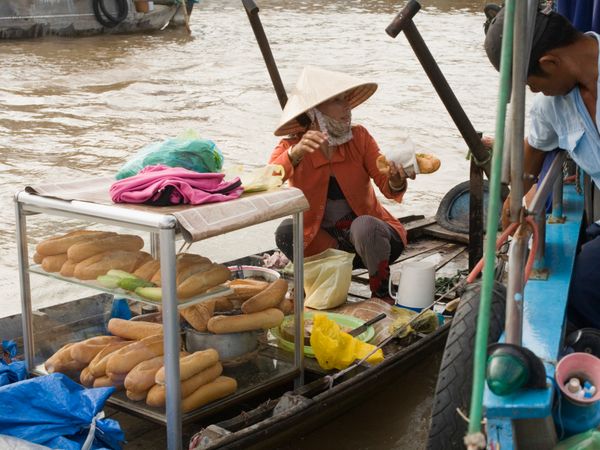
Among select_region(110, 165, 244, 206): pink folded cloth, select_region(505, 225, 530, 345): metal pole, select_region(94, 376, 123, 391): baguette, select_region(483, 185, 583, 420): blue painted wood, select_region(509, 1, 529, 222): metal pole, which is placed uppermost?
select_region(509, 1, 529, 222): metal pole

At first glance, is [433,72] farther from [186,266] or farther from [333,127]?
[186,266]

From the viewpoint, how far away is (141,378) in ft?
9.39

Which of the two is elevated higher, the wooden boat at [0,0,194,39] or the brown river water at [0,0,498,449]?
the wooden boat at [0,0,194,39]

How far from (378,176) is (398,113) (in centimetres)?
912

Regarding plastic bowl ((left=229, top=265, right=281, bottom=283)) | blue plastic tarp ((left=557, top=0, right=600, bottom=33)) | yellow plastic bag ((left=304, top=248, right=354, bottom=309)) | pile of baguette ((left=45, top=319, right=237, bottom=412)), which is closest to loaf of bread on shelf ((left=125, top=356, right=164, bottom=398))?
pile of baguette ((left=45, top=319, right=237, bottom=412))

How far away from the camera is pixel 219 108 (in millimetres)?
13328

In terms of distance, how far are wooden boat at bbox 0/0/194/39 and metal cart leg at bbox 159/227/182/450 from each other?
1703cm

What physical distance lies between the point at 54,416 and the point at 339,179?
1.90 m

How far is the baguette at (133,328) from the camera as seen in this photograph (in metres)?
3.14

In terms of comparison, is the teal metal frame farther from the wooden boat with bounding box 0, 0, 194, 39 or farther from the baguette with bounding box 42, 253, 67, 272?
the wooden boat with bounding box 0, 0, 194, 39

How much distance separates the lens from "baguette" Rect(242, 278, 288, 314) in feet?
10.4

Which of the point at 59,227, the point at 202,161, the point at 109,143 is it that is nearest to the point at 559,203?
the point at 202,161

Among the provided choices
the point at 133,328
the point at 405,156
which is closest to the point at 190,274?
the point at 133,328

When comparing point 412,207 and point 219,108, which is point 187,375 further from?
point 219,108
